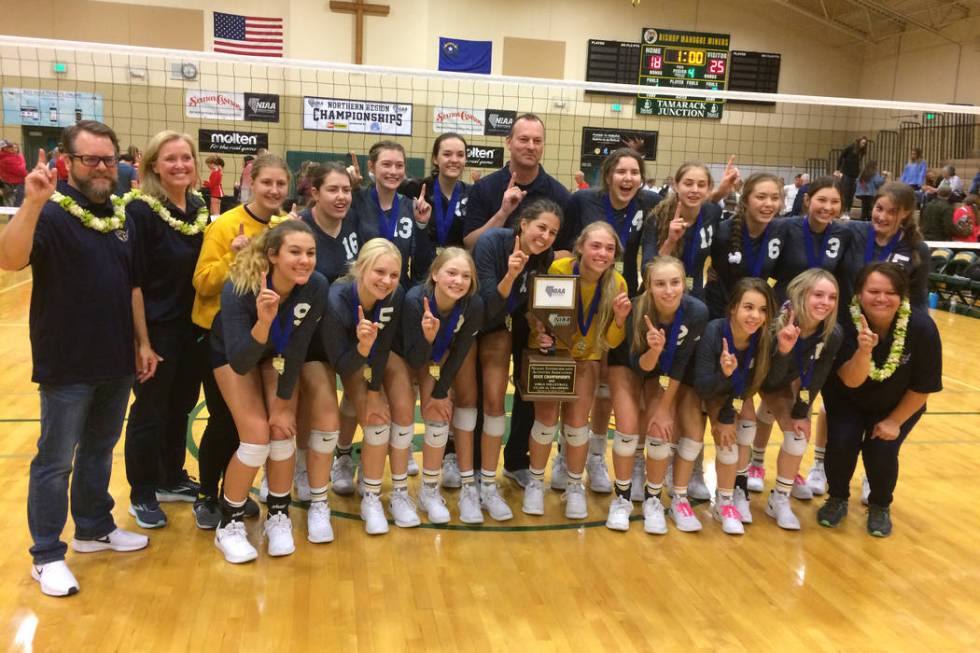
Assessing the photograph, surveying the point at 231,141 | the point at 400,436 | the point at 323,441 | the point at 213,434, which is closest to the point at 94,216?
the point at 213,434

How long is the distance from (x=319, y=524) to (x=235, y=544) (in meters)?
0.39

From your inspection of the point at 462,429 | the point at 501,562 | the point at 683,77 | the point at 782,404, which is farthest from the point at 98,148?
the point at 683,77

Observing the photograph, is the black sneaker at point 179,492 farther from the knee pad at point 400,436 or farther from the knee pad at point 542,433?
the knee pad at point 542,433

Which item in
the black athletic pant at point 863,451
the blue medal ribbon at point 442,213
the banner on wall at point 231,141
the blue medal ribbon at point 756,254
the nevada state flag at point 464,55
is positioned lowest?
the black athletic pant at point 863,451

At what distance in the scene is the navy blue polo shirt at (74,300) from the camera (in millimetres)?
2865

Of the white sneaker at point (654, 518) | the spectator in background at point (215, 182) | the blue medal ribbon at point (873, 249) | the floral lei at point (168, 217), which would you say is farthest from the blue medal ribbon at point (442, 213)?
the spectator in background at point (215, 182)

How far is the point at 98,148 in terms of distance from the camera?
116 inches

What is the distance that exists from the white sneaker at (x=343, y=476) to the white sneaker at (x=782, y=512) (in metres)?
2.25

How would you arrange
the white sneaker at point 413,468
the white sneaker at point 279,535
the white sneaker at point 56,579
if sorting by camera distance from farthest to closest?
the white sneaker at point 413,468 < the white sneaker at point 279,535 < the white sneaker at point 56,579

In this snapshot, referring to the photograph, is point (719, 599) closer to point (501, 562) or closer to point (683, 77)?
point (501, 562)

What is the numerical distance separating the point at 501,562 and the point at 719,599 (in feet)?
3.12

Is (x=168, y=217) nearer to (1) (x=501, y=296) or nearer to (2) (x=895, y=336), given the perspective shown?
(1) (x=501, y=296)

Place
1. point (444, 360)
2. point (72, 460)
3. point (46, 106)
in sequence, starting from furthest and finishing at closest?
point (46, 106)
point (444, 360)
point (72, 460)

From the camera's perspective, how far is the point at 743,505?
13.3 feet
